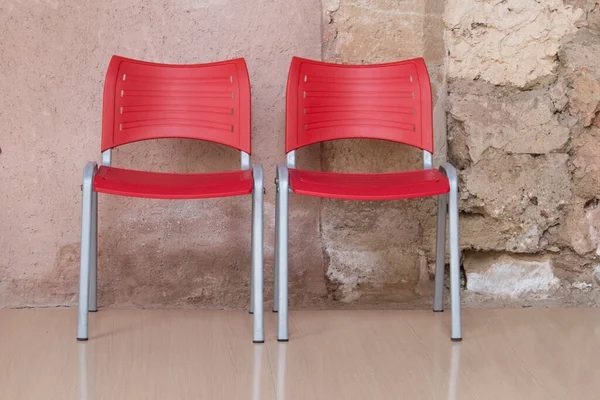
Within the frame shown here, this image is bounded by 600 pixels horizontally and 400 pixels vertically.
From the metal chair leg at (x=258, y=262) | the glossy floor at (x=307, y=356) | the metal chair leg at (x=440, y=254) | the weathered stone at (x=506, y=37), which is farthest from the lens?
the weathered stone at (x=506, y=37)

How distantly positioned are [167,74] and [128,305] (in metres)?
0.86

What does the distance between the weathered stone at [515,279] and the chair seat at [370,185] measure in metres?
0.56

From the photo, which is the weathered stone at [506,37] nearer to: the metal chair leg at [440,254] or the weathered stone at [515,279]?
the metal chair leg at [440,254]

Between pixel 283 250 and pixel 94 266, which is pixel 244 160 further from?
pixel 94 266

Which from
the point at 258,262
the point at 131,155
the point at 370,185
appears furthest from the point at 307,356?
the point at 131,155

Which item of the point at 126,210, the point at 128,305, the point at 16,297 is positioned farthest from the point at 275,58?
the point at 16,297

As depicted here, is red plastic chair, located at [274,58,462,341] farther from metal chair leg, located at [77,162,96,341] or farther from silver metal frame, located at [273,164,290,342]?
metal chair leg, located at [77,162,96,341]

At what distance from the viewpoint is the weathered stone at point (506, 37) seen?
10.1 feet

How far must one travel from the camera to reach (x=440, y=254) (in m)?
3.01

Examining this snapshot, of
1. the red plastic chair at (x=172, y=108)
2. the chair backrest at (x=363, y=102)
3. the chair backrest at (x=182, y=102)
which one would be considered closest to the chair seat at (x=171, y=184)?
the red plastic chair at (x=172, y=108)

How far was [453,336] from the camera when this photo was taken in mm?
2672

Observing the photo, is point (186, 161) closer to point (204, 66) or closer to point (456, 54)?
point (204, 66)

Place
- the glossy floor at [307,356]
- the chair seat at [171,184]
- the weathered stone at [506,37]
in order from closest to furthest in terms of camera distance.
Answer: the glossy floor at [307,356]
the chair seat at [171,184]
the weathered stone at [506,37]

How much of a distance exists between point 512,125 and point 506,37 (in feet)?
1.07
